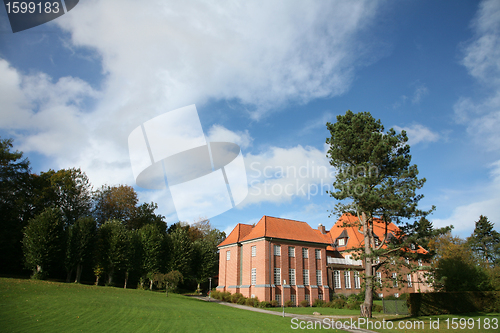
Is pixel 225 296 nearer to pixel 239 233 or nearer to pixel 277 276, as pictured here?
pixel 277 276

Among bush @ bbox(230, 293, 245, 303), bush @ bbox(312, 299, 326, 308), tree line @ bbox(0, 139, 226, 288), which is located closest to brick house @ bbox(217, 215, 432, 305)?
bush @ bbox(312, 299, 326, 308)

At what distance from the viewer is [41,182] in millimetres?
44688

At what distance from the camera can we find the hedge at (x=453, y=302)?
1096 inches

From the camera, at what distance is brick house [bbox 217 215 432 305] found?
37.9 m

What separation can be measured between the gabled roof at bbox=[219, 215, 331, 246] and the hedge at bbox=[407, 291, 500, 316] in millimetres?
16851

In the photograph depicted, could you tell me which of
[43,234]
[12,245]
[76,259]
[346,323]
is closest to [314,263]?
[346,323]

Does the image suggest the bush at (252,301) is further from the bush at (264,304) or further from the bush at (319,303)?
the bush at (319,303)

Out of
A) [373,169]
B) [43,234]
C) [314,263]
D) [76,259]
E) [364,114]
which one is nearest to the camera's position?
[373,169]

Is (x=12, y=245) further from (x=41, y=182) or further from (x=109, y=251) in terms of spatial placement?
(x=109, y=251)

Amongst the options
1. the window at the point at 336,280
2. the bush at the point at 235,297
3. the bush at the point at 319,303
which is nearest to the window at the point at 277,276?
the bush at the point at 235,297

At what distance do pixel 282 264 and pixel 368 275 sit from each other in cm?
1805

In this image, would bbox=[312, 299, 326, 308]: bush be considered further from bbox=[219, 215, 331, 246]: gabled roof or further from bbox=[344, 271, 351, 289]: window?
bbox=[344, 271, 351, 289]: window

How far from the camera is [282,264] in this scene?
39.1 meters

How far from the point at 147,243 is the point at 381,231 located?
129ft
